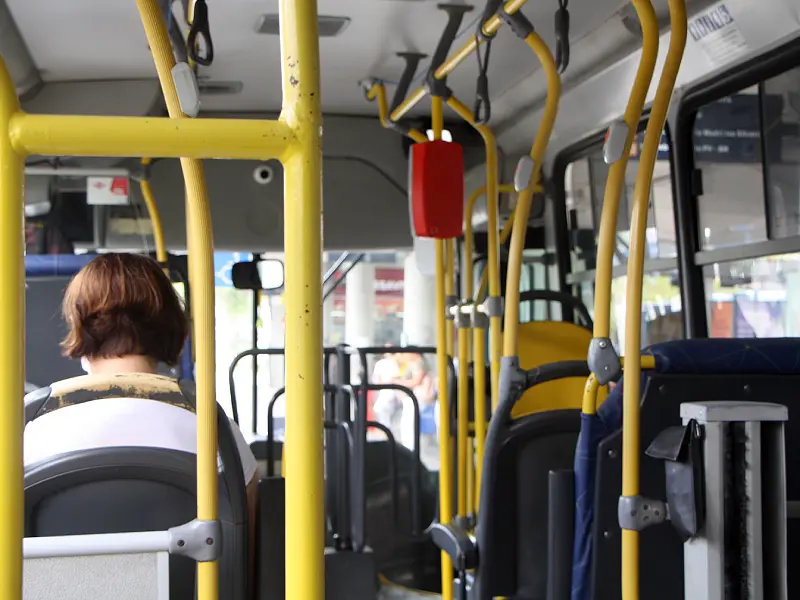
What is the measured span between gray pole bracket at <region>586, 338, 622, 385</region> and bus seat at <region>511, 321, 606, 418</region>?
1.50 meters

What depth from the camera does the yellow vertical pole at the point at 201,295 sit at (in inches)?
41.6

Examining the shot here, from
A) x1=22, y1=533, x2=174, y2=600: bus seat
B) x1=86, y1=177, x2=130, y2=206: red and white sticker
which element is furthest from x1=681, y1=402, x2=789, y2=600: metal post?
x1=86, y1=177, x2=130, y2=206: red and white sticker

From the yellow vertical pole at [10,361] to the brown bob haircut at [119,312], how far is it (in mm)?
1018

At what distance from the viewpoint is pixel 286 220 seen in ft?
3.05

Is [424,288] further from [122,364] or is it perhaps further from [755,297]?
[122,364]

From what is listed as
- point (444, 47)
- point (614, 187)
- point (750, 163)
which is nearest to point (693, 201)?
point (750, 163)

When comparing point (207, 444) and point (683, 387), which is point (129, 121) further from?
point (683, 387)

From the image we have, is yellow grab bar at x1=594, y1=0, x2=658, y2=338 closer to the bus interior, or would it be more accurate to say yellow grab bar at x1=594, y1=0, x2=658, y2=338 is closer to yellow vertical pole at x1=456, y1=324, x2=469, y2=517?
the bus interior

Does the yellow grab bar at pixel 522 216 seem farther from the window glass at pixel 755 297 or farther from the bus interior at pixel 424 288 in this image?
the window glass at pixel 755 297

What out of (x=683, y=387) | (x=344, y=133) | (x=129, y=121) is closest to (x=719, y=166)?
(x=683, y=387)

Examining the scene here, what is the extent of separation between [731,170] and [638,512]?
1.89 metres

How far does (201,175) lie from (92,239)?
4.49 m

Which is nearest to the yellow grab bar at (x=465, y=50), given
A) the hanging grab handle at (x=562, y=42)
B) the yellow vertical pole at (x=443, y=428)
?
the hanging grab handle at (x=562, y=42)

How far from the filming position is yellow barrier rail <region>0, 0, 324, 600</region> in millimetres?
888
